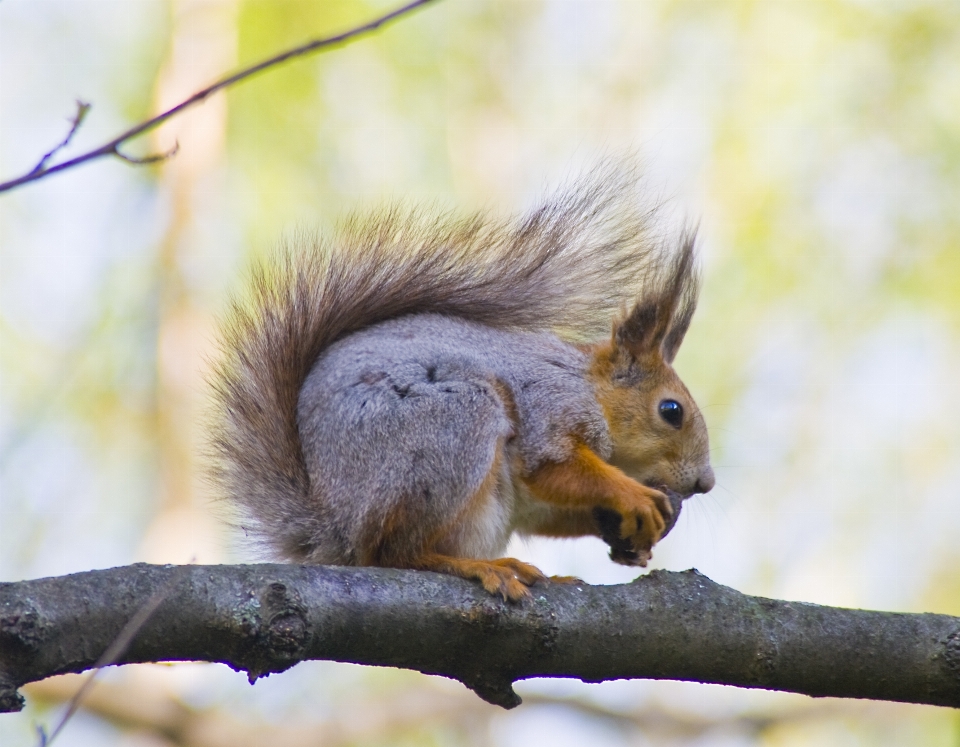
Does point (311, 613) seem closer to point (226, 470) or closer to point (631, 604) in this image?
point (631, 604)

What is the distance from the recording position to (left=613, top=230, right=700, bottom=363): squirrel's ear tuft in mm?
3104

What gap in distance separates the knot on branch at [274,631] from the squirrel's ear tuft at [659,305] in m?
1.58

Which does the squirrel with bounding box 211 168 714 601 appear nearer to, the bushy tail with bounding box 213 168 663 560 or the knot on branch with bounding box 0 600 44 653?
the bushy tail with bounding box 213 168 663 560

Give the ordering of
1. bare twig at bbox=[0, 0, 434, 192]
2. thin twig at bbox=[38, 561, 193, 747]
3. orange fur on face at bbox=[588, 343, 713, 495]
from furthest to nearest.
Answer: orange fur on face at bbox=[588, 343, 713, 495] → thin twig at bbox=[38, 561, 193, 747] → bare twig at bbox=[0, 0, 434, 192]

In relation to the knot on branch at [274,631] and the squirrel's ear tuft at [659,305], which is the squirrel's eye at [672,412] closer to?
the squirrel's ear tuft at [659,305]

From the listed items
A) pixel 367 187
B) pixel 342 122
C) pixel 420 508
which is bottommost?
pixel 420 508

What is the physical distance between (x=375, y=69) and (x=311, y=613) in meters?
8.05

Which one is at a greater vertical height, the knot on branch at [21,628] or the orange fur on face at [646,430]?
the orange fur on face at [646,430]

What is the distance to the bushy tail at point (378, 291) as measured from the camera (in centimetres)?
267

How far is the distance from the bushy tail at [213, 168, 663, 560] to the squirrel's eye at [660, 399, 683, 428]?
37 centimetres

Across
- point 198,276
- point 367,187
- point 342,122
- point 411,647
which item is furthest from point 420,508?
point 342,122

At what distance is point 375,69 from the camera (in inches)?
366

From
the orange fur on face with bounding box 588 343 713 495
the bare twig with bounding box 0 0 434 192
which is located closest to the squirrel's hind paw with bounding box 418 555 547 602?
the orange fur on face with bounding box 588 343 713 495

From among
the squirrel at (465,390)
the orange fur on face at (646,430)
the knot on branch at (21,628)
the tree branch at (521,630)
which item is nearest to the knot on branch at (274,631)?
the tree branch at (521,630)
